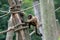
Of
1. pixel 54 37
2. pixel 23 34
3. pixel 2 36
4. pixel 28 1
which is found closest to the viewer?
pixel 54 37

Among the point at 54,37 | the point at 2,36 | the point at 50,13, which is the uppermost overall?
the point at 50,13

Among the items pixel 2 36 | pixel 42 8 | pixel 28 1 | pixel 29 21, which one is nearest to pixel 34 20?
pixel 29 21

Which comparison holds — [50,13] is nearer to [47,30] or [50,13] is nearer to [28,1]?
[47,30]

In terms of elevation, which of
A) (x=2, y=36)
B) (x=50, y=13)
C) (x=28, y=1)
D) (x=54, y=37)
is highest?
(x=28, y=1)

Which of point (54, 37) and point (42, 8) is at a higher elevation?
point (42, 8)

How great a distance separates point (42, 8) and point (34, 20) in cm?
26

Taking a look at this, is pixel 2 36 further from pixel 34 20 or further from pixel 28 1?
pixel 34 20

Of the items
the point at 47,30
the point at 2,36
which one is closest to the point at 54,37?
the point at 47,30

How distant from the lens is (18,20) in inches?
44.1

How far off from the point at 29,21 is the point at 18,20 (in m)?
0.09

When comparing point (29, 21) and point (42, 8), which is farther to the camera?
point (29, 21)

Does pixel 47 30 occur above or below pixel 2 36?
above

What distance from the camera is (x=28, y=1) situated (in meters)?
8.48

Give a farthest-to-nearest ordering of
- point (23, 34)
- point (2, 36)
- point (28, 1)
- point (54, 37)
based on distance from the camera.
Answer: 1. point (28, 1)
2. point (2, 36)
3. point (23, 34)
4. point (54, 37)
